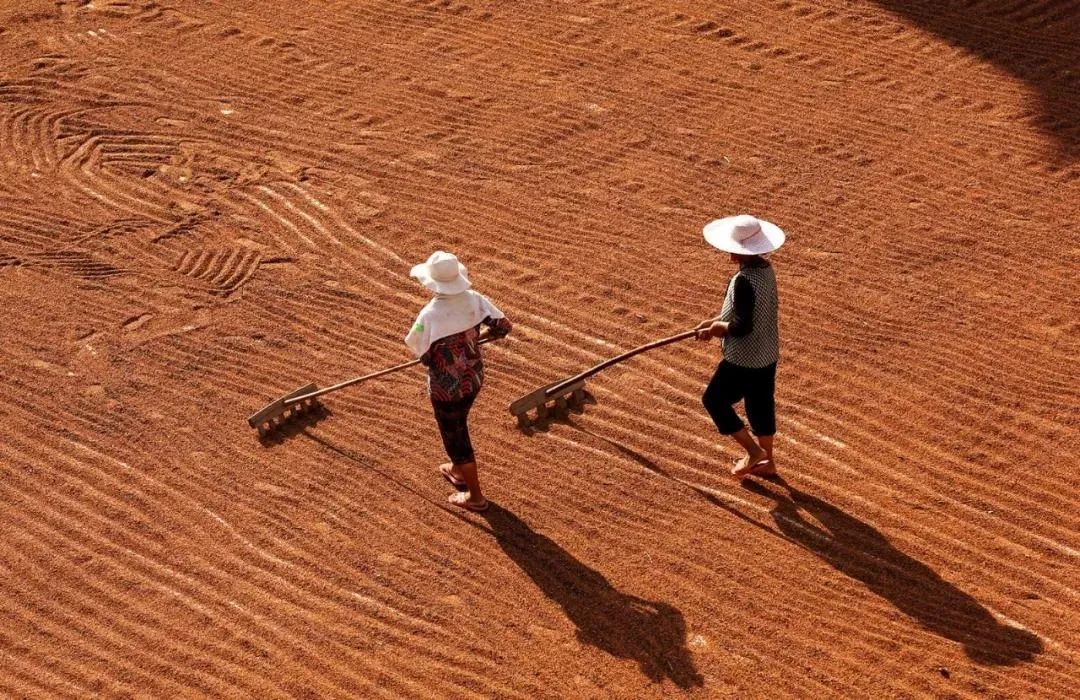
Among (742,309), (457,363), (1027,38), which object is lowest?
(457,363)

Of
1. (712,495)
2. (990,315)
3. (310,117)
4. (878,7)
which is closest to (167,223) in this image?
(310,117)

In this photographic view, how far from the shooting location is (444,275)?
21.5ft

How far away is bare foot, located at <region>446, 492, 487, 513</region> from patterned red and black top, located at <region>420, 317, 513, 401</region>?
2.15ft

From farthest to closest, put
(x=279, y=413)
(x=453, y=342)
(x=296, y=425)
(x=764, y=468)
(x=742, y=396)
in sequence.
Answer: (x=296, y=425) < (x=279, y=413) < (x=764, y=468) < (x=742, y=396) < (x=453, y=342)

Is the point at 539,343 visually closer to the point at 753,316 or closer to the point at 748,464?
the point at 748,464

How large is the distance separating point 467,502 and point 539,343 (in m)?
1.73

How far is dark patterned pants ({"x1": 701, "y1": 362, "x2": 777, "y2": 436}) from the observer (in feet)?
22.9

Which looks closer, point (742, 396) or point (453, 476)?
point (742, 396)

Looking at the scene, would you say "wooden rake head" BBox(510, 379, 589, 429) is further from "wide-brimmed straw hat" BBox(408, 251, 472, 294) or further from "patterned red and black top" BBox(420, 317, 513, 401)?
"wide-brimmed straw hat" BBox(408, 251, 472, 294)

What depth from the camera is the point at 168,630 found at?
20.9ft

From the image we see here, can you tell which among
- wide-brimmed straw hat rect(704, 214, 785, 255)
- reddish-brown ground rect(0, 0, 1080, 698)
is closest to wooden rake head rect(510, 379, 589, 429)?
reddish-brown ground rect(0, 0, 1080, 698)

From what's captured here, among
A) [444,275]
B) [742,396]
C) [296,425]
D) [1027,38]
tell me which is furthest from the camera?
[1027,38]

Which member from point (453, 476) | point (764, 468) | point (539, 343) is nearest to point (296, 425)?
point (453, 476)

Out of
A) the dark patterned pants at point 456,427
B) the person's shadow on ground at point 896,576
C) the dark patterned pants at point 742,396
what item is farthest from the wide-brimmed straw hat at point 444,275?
the person's shadow on ground at point 896,576
